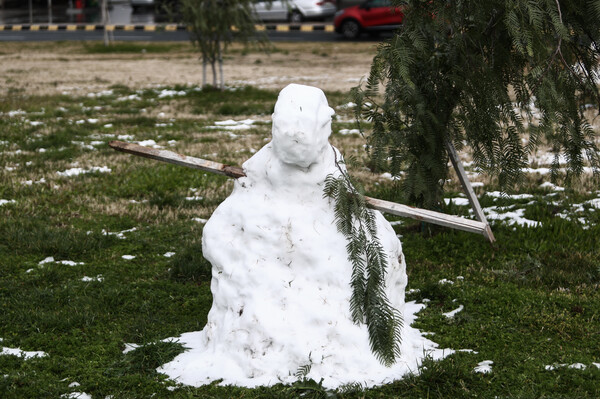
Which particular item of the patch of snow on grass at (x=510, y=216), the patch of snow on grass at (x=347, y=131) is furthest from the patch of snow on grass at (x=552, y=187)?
the patch of snow on grass at (x=347, y=131)

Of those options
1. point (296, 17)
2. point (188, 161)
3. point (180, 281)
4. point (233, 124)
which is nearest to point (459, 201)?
point (180, 281)

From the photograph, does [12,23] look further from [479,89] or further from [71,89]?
[479,89]

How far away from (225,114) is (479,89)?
28.0 feet

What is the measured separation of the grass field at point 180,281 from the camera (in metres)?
3.94

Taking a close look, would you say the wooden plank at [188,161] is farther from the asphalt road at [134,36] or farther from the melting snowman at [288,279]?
the asphalt road at [134,36]

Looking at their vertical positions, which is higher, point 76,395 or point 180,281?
point 180,281

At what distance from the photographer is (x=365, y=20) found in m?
26.2

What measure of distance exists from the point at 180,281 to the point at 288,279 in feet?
6.10

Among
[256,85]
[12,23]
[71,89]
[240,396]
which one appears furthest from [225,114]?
[12,23]

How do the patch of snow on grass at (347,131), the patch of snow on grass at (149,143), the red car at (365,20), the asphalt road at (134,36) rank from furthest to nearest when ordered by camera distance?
1. the asphalt road at (134,36)
2. the red car at (365,20)
3. the patch of snow on grass at (347,131)
4. the patch of snow on grass at (149,143)

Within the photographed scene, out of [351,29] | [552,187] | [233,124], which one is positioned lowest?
[552,187]

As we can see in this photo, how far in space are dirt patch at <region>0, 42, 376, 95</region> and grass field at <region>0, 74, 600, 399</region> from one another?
7723 millimetres

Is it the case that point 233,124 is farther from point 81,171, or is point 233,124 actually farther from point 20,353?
point 20,353

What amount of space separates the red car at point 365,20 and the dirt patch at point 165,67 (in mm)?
1283
